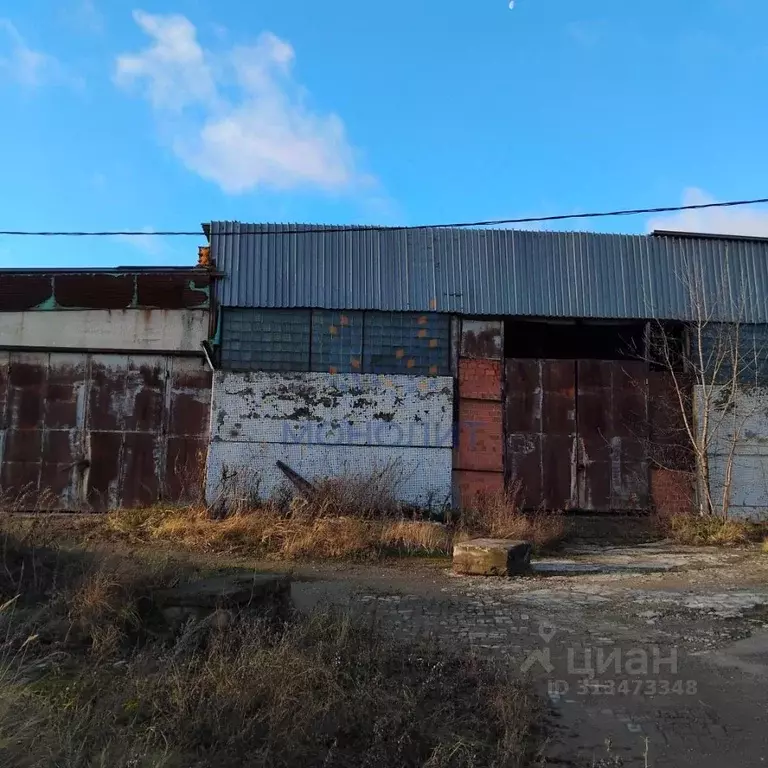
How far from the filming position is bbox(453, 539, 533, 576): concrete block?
7793 millimetres

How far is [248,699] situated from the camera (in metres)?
3.51

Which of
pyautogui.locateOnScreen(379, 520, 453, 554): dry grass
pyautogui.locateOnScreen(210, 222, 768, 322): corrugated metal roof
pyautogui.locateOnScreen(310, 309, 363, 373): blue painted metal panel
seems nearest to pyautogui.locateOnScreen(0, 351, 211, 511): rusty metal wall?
pyautogui.locateOnScreen(210, 222, 768, 322): corrugated metal roof

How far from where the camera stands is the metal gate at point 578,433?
12.5m

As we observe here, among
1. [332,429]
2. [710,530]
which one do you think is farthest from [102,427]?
[710,530]

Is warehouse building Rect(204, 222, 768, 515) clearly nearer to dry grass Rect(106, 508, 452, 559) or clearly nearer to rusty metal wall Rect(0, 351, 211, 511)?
Result: rusty metal wall Rect(0, 351, 211, 511)

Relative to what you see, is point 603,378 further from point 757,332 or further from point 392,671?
point 392,671

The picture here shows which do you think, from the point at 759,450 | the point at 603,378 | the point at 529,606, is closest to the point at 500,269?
the point at 603,378

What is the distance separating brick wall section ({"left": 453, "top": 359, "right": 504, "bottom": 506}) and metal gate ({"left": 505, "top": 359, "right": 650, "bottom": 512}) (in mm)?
251

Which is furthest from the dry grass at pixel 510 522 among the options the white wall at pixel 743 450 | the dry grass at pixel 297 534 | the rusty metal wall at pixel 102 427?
the rusty metal wall at pixel 102 427

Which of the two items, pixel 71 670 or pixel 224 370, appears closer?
pixel 71 670

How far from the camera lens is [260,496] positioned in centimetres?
1180

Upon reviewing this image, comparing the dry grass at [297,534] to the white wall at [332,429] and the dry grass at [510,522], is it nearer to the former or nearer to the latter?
the dry grass at [510,522]

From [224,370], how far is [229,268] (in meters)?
1.84

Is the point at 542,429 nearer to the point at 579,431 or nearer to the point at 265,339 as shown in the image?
the point at 579,431
